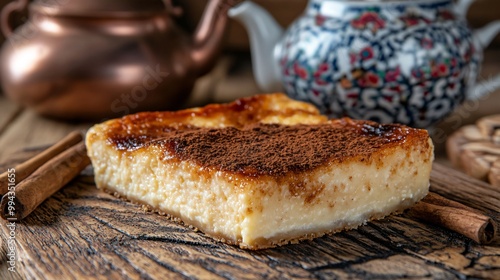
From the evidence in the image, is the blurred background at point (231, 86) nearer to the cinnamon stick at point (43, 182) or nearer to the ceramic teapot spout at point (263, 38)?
the ceramic teapot spout at point (263, 38)

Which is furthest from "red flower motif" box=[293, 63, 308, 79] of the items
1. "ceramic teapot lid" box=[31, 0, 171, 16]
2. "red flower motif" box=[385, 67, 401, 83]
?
"ceramic teapot lid" box=[31, 0, 171, 16]

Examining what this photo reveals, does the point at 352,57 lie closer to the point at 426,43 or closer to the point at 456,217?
the point at 426,43

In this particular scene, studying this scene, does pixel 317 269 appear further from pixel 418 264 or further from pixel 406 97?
pixel 406 97

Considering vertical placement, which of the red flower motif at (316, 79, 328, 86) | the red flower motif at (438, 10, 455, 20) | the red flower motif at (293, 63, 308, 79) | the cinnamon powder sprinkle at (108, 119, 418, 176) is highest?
the red flower motif at (438, 10, 455, 20)

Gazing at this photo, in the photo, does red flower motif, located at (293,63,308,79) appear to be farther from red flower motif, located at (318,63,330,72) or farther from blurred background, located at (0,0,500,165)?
blurred background, located at (0,0,500,165)

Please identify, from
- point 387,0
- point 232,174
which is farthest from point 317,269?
point 387,0

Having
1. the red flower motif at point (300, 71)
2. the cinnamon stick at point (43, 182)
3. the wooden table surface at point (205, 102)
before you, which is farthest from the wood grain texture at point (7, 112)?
the red flower motif at point (300, 71)

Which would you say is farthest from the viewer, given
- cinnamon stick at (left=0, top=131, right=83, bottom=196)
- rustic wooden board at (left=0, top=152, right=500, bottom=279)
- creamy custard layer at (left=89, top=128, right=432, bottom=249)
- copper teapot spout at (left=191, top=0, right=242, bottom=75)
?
copper teapot spout at (left=191, top=0, right=242, bottom=75)
